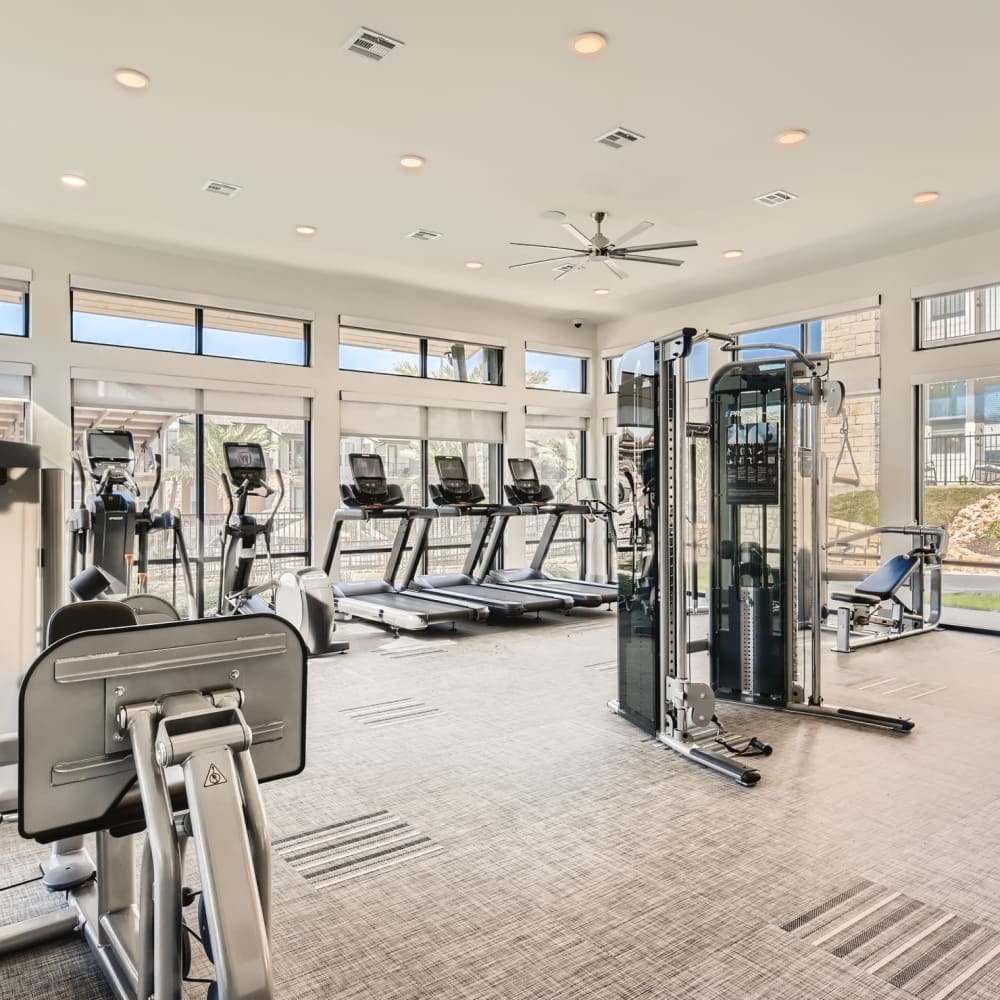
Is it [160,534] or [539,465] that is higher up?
[539,465]

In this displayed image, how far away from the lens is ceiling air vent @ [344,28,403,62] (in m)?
3.66

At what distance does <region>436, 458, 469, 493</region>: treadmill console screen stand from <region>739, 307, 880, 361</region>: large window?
10.5ft

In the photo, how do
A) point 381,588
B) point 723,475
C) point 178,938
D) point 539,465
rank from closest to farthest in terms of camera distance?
1. point 178,938
2. point 723,475
3. point 381,588
4. point 539,465

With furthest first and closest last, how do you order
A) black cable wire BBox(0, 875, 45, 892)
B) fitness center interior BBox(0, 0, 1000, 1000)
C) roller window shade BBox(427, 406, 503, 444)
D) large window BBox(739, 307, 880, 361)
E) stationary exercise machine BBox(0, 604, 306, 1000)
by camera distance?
roller window shade BBox(427, 406, 503, 444), large window BBox(739, 307, 880, 361), black cable wire BBox(0, 875, 45, 892), fitness center interior BBox(0, 0, 1000, 1000), stationary exercise machine BBox(0, 604, 306, 1000)

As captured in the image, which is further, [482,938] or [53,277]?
[53,277]

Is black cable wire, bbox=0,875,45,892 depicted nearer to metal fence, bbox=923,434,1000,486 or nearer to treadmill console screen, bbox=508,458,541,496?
treadmill console screen, bbox=508,458,541,496

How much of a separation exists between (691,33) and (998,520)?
5.13 metres

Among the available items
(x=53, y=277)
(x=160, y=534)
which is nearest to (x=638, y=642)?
(x=160, y=534)

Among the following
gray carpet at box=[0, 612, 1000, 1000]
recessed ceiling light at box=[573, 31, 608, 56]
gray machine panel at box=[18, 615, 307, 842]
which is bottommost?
gray carpet at box=[0, 612, 1000, 1000]

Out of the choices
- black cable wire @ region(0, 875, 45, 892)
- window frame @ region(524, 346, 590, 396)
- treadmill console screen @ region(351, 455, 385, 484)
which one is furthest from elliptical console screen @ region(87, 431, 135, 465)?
window frame @ region(524, 346, 590, 396)

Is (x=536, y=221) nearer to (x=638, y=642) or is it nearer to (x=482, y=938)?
(x=638, y=642)

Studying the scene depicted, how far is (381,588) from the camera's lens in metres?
7.54

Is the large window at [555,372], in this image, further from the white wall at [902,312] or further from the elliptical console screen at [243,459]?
the elliptical console screen at [243,459]

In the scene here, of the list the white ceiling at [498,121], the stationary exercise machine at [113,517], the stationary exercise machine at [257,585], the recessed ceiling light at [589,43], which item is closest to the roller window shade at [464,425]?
the white ceiling at [498,121]
